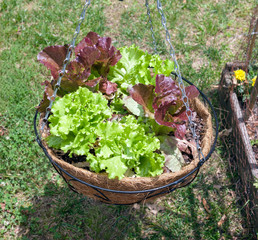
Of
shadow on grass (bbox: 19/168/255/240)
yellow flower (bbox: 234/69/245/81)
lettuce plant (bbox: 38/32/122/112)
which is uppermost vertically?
lettuce plant (bbox: 38/32/122/112)

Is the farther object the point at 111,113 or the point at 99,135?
the point at 111,113

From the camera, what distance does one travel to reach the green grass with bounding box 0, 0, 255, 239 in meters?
2.83

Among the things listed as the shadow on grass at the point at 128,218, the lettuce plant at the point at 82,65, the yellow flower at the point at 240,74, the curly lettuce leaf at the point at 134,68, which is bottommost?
the shadow on grass at the point at 128,218

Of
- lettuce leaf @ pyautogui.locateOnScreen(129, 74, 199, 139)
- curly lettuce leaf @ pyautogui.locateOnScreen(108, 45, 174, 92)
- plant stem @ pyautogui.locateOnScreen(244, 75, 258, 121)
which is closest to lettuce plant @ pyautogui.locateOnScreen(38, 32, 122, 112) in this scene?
curly lettuce leaf @ pyautogui.locateOnScreen(108, 45, 174, 92)

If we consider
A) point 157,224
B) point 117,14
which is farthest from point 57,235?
point 117,14

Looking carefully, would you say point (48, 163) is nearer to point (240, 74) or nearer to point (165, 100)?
point (165, 100)

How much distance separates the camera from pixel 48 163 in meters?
3.22

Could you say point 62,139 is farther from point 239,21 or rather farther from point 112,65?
point 239,21

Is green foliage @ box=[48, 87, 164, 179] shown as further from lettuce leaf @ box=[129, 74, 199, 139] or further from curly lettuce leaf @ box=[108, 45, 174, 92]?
curly lettuce leaf @ box=[108, 45, 174, 92]

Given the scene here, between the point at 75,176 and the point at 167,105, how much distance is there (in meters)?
0.69

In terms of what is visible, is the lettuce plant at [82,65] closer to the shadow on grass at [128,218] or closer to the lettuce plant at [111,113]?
the lettuce plant at [111,113]

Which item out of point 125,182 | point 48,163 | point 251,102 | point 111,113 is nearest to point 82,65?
point 111,113

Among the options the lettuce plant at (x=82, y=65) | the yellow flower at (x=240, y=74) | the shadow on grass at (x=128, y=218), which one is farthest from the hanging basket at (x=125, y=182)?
the yellow flower at (x=240, y=74)

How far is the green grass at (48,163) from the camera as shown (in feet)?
9.30
